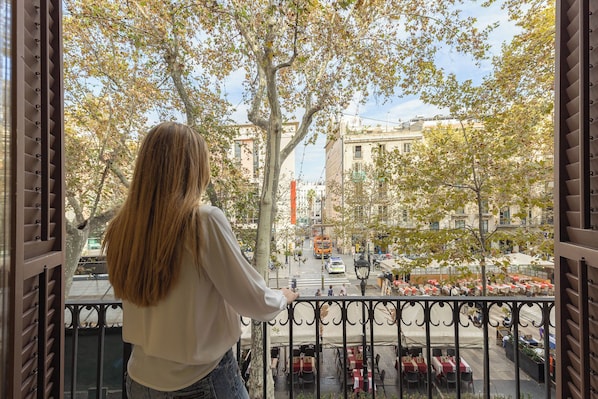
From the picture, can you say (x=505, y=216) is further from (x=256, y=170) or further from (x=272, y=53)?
(x=272, y=53)

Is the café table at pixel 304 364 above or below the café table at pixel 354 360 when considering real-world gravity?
below

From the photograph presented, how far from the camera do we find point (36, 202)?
109cm

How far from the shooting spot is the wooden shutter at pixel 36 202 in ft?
3.10

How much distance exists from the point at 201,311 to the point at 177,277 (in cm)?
11

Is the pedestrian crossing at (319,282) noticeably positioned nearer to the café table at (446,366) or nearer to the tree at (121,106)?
the tree at (121,106)

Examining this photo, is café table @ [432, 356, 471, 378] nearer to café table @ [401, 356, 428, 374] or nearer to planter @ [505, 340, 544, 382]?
café table @ [401, 356, 428, 374]

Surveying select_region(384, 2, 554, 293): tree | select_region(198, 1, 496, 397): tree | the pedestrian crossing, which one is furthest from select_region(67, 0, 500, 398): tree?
the pedestrian crossing

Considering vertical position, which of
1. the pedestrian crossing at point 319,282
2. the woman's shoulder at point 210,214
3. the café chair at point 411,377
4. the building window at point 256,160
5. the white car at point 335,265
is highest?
the building window at point 256,160

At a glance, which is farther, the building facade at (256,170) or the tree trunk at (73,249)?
the building facade at (256,170)

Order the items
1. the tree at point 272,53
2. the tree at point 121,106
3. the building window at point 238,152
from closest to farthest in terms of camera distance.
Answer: the tree at point 272,53 < the tree at point 121,106 < the building window at point 238,152

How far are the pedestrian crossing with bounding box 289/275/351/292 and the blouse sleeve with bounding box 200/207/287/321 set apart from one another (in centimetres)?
393

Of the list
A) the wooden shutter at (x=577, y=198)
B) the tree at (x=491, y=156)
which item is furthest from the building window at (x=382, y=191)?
the wooden shutter at (x=577, y=198)

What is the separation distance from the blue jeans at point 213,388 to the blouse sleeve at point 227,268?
205mm

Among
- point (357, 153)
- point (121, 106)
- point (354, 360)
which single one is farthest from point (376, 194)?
point (121, 106)
